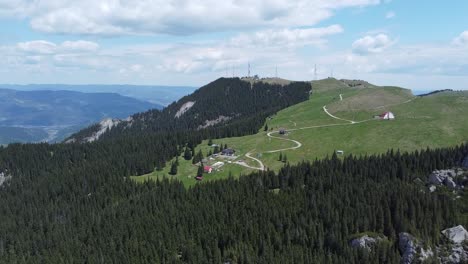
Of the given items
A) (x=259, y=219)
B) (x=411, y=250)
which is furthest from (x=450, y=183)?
(x=259, y=219)

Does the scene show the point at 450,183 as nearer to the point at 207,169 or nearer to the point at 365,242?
the point at 365,242

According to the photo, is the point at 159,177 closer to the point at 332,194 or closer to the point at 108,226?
the point at 108,226

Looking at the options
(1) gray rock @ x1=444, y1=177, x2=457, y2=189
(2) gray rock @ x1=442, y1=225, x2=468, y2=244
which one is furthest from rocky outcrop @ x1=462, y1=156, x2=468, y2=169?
(2) gray rock @ x1=442, y1=225, x2=468, y2=244

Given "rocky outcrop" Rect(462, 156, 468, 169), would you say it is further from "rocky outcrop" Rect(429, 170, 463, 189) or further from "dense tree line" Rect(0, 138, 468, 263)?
"rocky outcrop" Rect(429, 170, 463, 189)

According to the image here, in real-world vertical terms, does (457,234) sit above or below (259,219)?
above

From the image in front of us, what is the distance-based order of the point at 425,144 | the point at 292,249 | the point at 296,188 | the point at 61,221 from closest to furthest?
the point at 292,249
the point at 296,188
the point at 61,221
the point at 425,144

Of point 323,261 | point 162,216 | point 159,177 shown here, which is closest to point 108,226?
point 162,216

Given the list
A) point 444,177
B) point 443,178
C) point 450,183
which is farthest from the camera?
point 444,177
